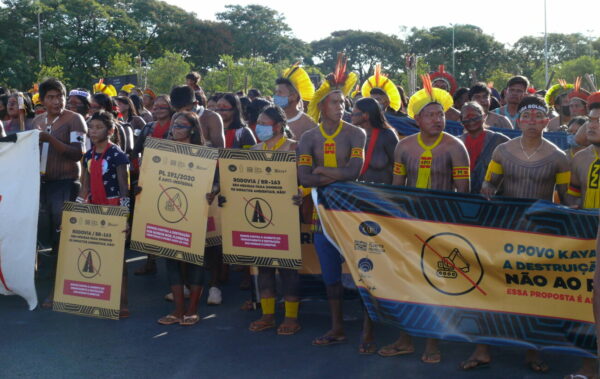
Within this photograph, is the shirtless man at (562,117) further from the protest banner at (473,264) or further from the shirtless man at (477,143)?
the protest banner at (473,264)

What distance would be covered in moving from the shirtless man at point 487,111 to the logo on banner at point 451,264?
120 inches

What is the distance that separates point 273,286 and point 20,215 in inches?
97.1

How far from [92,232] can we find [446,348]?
10.5 feet

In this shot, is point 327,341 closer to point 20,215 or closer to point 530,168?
point 530,168

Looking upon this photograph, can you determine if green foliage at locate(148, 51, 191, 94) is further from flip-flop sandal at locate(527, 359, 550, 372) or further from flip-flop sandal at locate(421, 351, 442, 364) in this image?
flip-flop sandal at locate(527, 359, 550, 372)

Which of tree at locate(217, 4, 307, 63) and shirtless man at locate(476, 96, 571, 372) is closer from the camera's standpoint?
shirtless man at locate(476, 96, 571, 372)

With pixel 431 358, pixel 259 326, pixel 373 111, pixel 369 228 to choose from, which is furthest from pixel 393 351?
pixel 373 111

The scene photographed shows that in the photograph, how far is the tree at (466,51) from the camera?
88.6 metres

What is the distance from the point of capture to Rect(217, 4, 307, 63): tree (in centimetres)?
8569

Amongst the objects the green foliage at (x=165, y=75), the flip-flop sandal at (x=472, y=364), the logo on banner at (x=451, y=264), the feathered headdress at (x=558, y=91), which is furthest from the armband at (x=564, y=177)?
the green foliage at (x=165, y=75)

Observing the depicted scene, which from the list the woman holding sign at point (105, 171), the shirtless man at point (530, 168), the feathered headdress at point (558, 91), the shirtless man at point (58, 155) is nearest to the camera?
the shirtless man at point (530, 168)

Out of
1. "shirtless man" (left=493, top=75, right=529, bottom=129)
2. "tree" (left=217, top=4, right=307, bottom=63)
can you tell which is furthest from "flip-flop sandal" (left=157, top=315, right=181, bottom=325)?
"tree" (left=217, top=4, right=307, bottom=63)

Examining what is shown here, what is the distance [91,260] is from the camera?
21.4ft

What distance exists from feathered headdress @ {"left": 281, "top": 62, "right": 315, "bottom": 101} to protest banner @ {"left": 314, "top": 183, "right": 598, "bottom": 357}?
9.11 ft
